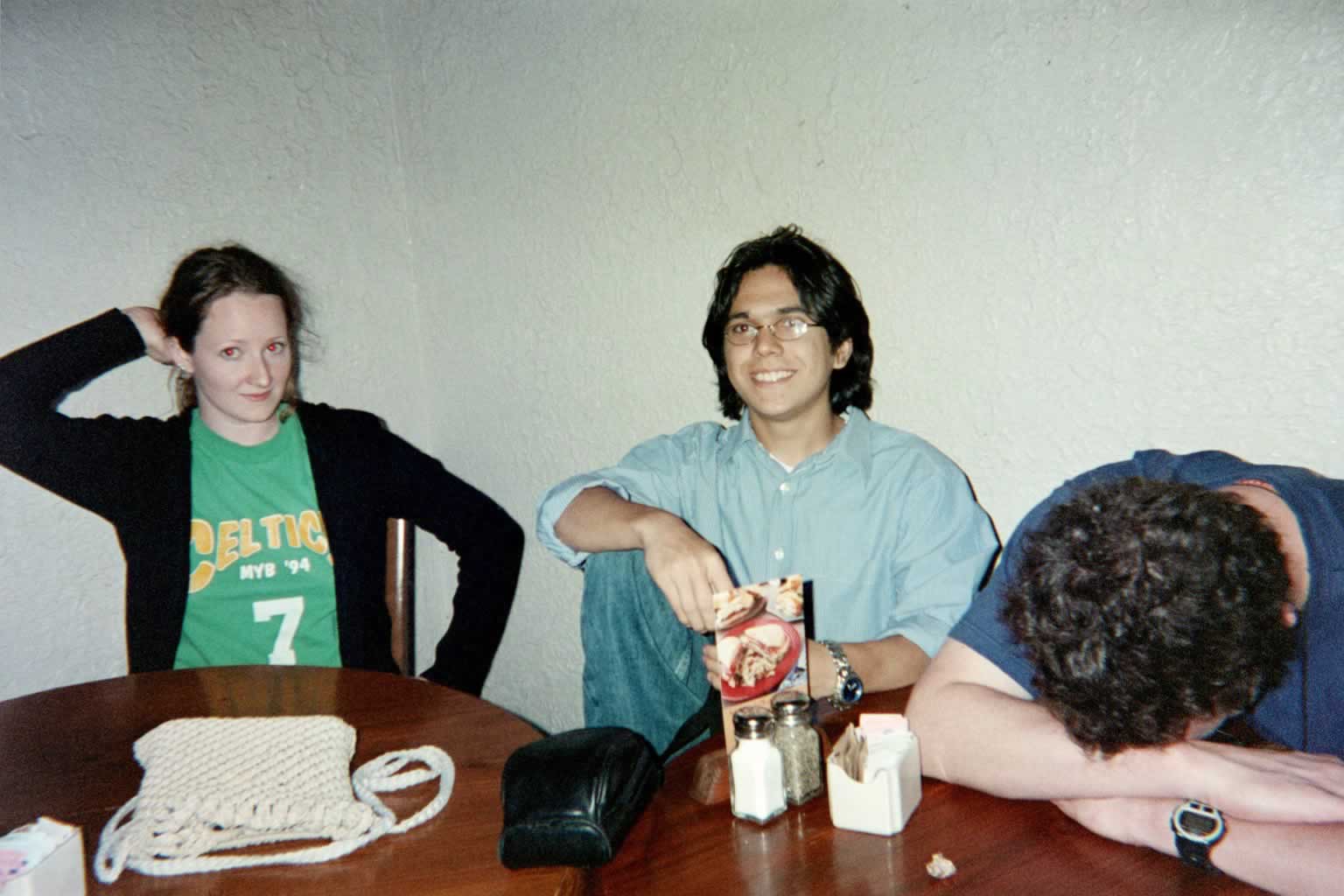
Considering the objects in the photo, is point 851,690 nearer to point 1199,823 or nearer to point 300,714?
point 1199,823

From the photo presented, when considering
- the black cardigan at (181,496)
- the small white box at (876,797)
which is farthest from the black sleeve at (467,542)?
the small white box at (876,797)

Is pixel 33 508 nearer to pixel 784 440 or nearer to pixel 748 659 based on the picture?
pixel 784 440

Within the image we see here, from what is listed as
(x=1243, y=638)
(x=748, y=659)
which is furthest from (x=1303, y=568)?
(x=748, y=659)

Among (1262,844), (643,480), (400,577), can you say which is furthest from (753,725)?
(400,577)

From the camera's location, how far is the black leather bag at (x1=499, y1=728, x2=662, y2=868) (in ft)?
2.61

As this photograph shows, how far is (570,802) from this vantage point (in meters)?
0.80

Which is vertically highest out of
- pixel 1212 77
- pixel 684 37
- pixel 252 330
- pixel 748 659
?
pixel 684 37

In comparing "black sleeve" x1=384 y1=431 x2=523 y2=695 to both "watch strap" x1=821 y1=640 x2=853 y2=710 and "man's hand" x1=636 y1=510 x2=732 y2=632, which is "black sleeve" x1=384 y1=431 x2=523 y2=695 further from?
"watch strap" x1=821 y1=640 x2=853 y2=710

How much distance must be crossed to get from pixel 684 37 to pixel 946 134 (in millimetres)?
654

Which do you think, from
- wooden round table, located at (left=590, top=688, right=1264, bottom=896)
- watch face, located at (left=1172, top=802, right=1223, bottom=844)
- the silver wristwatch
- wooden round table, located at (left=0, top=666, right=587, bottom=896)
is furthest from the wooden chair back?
watch face, located at (left=1172, top=802, right=1223, bottom=844)

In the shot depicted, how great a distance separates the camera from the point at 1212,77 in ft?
4.14

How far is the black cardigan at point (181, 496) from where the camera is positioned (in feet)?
5.67

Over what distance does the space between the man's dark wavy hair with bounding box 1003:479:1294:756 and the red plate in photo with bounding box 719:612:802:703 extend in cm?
23

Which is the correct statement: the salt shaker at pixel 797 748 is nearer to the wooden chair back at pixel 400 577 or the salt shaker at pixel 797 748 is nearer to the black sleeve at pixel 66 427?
the wooden chair back at pixel 400 577
